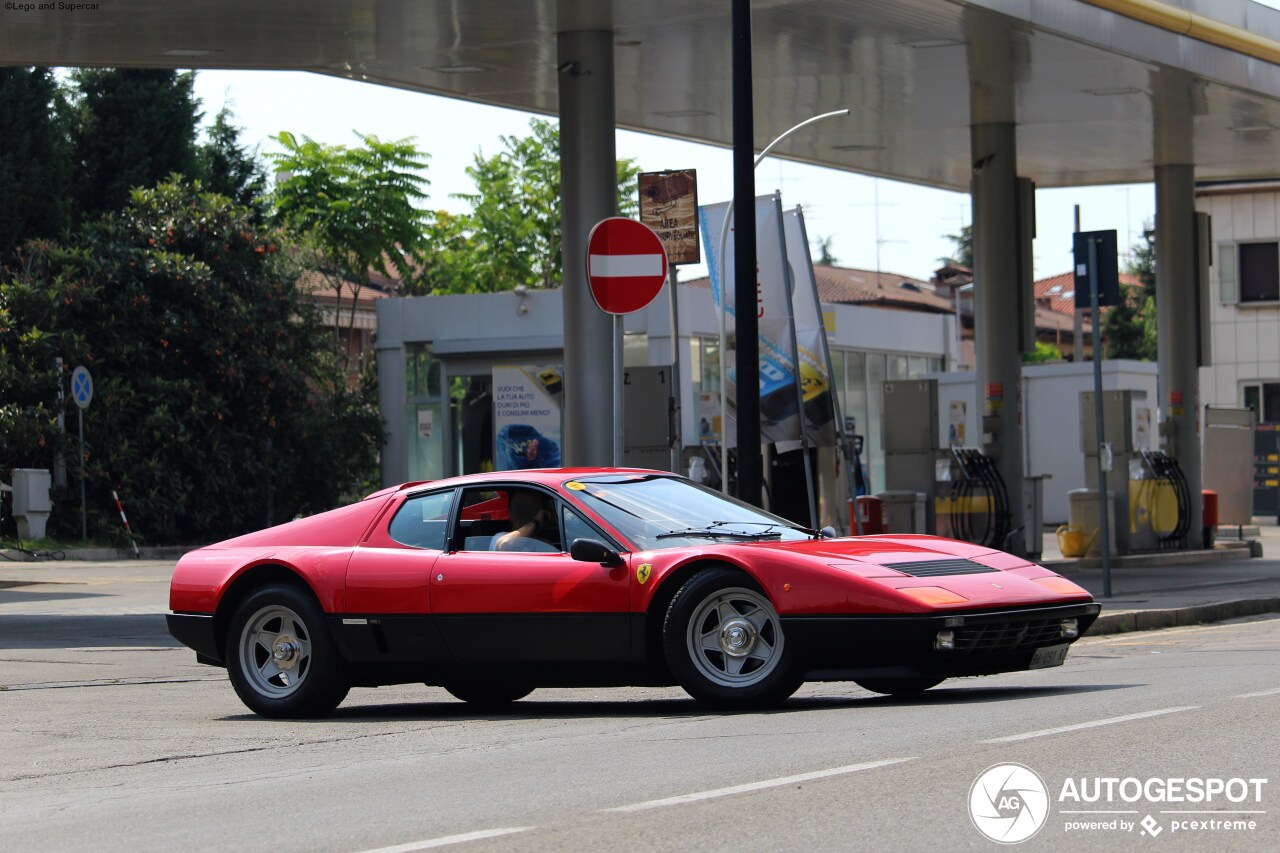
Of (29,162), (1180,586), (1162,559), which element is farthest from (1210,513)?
(29,162)

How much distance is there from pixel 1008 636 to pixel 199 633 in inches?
173

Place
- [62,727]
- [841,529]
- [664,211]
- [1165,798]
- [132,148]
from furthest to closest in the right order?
[132,148]
[841,529]
[664,211]
[62,727]
[1165,798]

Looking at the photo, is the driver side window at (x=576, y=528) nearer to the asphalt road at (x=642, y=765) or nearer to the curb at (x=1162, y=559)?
the asphalt road at (x=642, y=765)

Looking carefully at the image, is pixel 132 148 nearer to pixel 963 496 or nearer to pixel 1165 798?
pixel 963 496

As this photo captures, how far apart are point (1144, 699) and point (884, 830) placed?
3892 millimetres

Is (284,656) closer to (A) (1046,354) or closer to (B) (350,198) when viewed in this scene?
(B) (350,198)

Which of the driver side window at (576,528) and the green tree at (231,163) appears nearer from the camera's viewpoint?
the driver side window at (576,528)

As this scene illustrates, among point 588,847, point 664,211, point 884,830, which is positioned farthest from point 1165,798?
point 664,211

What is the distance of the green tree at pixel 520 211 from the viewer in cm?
5891

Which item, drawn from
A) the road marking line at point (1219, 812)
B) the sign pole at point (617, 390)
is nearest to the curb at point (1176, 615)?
the sign pole at point (617, 390)

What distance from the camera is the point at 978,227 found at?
24.8 metres

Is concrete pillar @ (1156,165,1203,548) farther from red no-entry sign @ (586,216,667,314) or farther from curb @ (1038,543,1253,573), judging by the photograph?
red no-entry sign @ (586,216,667,314)

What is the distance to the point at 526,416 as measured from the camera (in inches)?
1476

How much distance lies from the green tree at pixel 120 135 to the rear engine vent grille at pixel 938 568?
41.6 m
